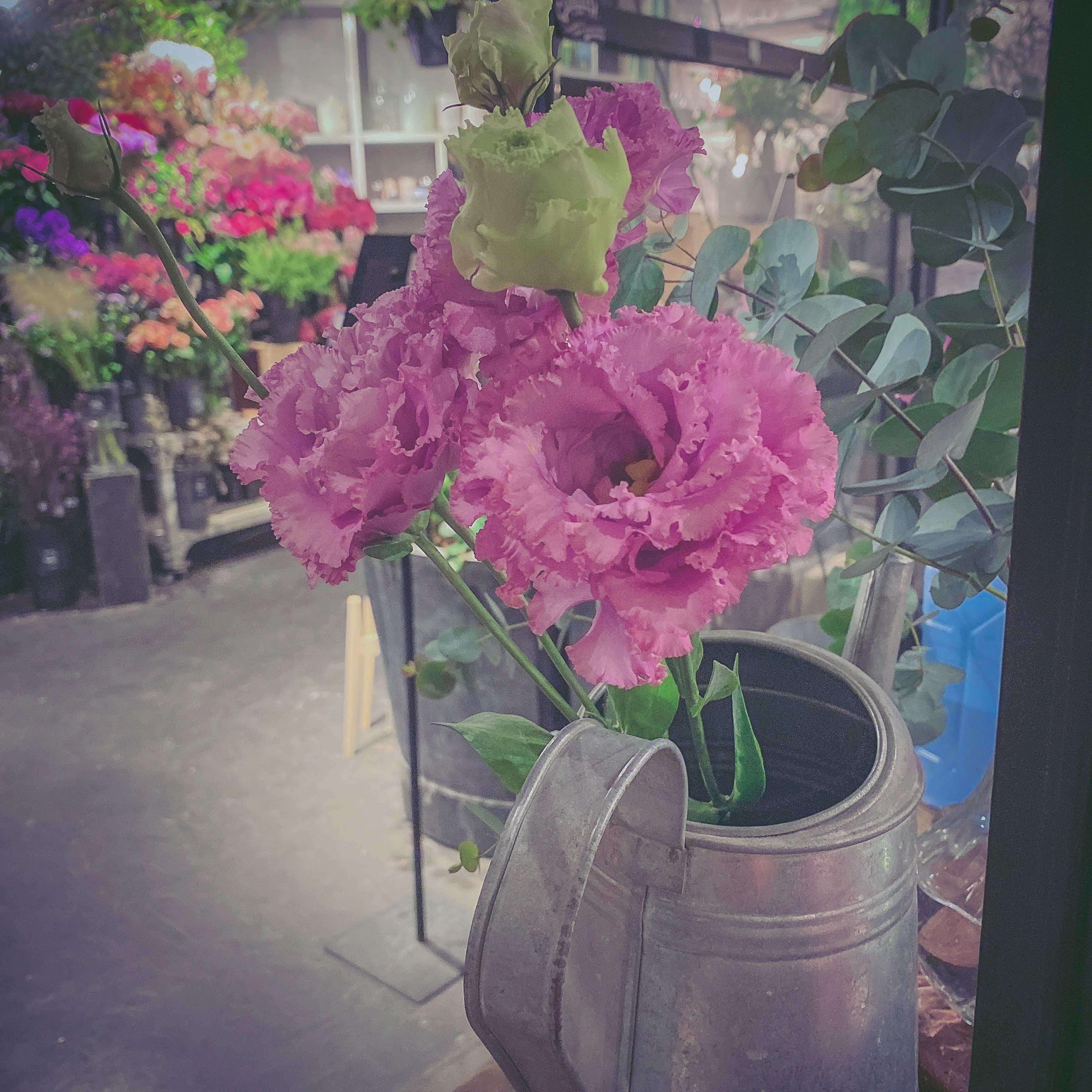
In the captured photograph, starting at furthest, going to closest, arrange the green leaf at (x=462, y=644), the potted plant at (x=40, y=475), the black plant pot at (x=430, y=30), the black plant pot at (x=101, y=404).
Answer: the black plant pot at (x=101, y=404) < the potted plant at (x=40, y=475) < the black plant pot at (x=430, y=30) < the green leaf at (x=462, y=644)

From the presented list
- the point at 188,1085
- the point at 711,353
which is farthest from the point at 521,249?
the point at 188,1085

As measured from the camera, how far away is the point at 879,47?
587 mm

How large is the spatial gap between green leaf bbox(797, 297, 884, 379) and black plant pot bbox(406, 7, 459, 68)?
1.56 metres

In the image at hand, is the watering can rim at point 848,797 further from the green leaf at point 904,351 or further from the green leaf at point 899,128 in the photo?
the green leaf at point 899,128

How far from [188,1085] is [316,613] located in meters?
1.76

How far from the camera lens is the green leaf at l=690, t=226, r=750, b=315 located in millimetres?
497

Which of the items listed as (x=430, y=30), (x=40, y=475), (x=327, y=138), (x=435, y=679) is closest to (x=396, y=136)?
(x=327, y=138)

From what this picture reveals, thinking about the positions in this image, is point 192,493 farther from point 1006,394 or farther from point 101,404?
point 1006,394

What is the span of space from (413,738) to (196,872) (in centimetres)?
68

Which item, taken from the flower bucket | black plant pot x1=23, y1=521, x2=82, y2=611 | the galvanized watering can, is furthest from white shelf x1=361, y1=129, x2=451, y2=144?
the galvanized watering can

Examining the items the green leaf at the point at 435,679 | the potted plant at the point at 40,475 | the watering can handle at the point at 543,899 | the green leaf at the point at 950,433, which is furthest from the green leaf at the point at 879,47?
the potted plant at the point at 40,475

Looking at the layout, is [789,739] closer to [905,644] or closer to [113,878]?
[905,644]

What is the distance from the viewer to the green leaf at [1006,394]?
0.51m

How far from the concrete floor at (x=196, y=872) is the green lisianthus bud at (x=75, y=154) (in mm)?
1215
